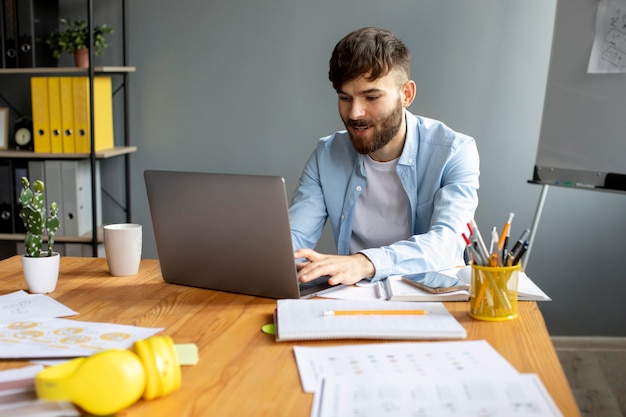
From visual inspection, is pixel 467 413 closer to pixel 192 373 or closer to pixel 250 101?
pixel 192 373

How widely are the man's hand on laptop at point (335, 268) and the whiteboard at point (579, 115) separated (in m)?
1.12

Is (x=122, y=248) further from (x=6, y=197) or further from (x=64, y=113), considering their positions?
(x=6, y=197)

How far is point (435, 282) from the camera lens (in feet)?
4.26

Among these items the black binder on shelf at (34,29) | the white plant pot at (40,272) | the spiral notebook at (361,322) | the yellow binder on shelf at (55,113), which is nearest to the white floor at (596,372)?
the spiral notebook at (361,322)

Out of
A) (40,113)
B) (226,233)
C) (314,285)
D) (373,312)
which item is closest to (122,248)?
(226,233)

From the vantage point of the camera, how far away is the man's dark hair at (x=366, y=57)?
67.4 inches

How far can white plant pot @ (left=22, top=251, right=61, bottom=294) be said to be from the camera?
1279 millimetres

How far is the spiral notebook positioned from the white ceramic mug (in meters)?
0.41

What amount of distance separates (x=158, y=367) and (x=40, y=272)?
0.58 metres

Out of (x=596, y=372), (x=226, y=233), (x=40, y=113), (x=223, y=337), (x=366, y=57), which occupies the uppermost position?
(x=366, y=57)

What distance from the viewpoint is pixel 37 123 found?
2.71 metres

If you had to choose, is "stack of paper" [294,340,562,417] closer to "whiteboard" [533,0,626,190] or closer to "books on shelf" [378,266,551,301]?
"books on shelf" [378,266,551,301]

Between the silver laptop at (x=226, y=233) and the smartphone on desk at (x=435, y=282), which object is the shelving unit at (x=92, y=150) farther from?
the smartphone on desk at (x=435, y=282)

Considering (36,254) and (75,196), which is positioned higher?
(36,254)
